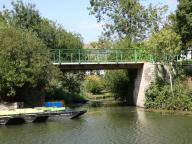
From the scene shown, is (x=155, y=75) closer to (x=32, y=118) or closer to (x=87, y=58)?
(x=87, y=58)

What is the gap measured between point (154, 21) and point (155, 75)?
828 inches

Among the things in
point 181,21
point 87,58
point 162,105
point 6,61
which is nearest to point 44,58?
point 6,61

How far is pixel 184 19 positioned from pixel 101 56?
32.0ft

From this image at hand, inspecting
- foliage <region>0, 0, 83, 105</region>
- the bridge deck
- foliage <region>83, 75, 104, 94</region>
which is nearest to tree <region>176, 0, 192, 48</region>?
the bridge deck

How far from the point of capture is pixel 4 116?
117 ft

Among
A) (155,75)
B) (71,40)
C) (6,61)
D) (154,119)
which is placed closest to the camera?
(154,119)

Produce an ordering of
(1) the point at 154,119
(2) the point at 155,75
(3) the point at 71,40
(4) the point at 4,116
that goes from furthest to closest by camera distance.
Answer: (3) the point at 71,40
(2) the point at 155,75
(1) the point at 154,119
(4) the point at 4,116

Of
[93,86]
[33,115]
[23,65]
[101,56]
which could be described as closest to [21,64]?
[23,65]

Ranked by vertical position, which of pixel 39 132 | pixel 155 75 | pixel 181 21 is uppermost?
pixel 181 21

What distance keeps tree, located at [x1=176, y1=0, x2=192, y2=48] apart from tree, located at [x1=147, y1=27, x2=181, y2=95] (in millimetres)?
2930

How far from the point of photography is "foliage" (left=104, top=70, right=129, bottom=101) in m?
59.3

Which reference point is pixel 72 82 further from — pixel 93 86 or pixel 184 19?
pixel 184 19

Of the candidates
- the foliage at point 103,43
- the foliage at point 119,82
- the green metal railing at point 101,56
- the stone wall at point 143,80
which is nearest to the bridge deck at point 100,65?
the green metal railing at point 101,56

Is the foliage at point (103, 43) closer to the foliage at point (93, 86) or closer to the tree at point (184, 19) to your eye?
the foliage at point (93, 86)
